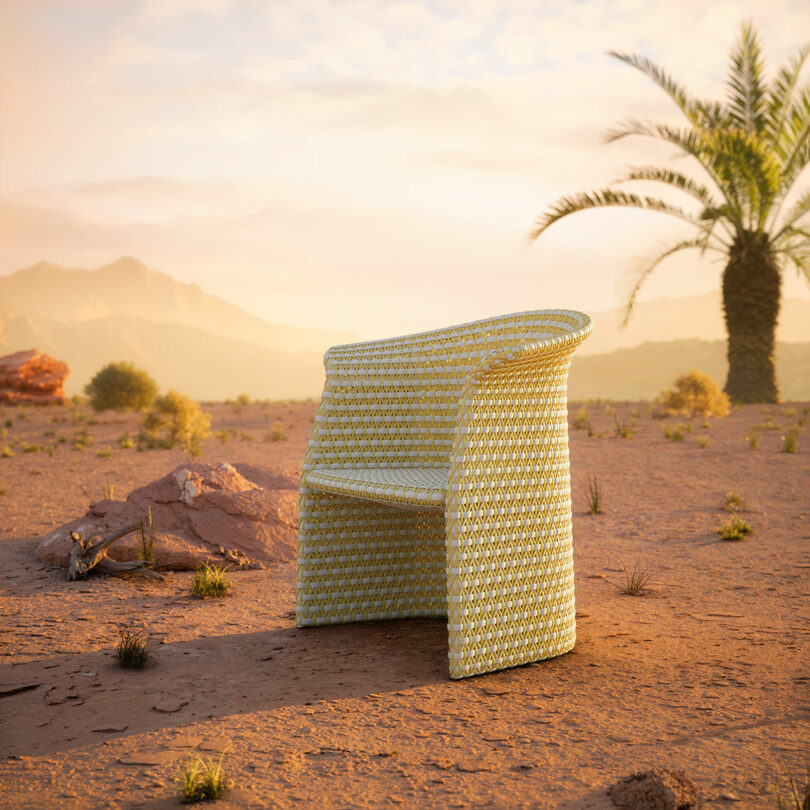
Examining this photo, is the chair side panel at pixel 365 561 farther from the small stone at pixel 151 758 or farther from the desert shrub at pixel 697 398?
the desert shrub at pixel 697 398

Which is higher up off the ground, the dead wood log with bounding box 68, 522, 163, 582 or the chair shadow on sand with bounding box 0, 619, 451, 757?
the dead wood log with bounding box 68, 522, 163, 582

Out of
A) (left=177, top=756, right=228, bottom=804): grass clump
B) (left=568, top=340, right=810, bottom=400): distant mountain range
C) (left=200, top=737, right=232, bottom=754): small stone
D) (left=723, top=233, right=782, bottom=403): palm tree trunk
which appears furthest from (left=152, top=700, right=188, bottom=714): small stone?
(left=568, top=340, right=810, bottom=400): distant mountain range

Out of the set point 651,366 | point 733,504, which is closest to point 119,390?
point 733,504

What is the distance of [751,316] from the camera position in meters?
19.1

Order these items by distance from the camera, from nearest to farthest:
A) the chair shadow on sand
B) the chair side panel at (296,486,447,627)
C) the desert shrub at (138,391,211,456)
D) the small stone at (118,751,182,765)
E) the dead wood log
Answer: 1. the small stone at (118,751,182,765)
2. the chair shadow on sand
3. the chair side panel at (296,486,447,627)
4. the dead wood log
5. the desert shrub at (138,391,211,456)

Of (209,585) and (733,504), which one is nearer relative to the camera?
(209,585)

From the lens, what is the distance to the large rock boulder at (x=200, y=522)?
538cm

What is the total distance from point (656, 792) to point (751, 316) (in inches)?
744

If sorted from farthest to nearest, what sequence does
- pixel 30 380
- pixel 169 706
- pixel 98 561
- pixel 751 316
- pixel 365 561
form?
1. pixel 30 380
2. pixel 751 316
3. pixel 98 561
4. pixel 365 561
5. pixel 169 706

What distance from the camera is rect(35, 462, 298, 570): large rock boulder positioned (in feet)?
17.6

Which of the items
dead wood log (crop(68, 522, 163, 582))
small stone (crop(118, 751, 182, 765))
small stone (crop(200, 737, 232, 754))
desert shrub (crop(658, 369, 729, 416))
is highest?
desert shrub (crop(658, 369, 729, 416))

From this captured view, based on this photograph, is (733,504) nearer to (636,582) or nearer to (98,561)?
(636,582)

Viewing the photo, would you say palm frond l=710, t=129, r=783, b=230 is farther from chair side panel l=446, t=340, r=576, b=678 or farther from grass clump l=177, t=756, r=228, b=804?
grass clump l=177, t=756, r=228, b=804

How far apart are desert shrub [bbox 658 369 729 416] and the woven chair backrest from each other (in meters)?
14.8
